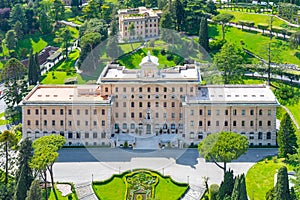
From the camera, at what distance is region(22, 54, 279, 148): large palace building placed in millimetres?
83875

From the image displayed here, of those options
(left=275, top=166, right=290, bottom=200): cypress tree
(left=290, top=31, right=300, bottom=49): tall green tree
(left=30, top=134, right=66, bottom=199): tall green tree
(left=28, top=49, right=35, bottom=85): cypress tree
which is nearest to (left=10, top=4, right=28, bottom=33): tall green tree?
(left=28, top=49, right=35, bottom=85): cypress tree

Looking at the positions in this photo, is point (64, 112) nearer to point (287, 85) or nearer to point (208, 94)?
point (208, 94)

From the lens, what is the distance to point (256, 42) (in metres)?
122

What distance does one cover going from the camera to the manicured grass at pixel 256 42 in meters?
114

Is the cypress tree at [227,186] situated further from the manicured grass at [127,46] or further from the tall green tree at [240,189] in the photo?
the manicured grass at [127,46]

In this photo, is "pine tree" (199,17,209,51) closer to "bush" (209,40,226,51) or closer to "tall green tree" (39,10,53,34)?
"bush" (209,40,226,51)

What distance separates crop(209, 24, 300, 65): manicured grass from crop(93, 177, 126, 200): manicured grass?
50689 millimetres

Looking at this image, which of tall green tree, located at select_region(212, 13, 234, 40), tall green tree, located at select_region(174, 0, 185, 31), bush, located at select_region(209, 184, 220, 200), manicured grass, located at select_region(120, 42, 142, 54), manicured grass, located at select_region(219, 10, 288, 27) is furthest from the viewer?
manicured grass, located at select_region(219, 10, 288, 27)

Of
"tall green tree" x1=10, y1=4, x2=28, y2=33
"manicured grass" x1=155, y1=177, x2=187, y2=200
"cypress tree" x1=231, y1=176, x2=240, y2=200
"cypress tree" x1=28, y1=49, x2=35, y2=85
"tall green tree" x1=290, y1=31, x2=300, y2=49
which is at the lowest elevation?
"manicured grass" x1=155, y1=177, x2=187, y2=200

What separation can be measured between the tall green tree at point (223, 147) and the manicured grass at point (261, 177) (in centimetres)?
430

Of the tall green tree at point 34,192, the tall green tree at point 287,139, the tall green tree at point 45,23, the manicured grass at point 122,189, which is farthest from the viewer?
the tall green tree at point 45,23

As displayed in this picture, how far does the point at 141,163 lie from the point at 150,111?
10.5 metres

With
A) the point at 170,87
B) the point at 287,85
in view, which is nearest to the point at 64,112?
the point at 170,87

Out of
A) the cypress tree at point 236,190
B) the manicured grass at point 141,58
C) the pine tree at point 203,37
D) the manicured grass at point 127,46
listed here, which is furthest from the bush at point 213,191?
the manicured grass at point 127,46
